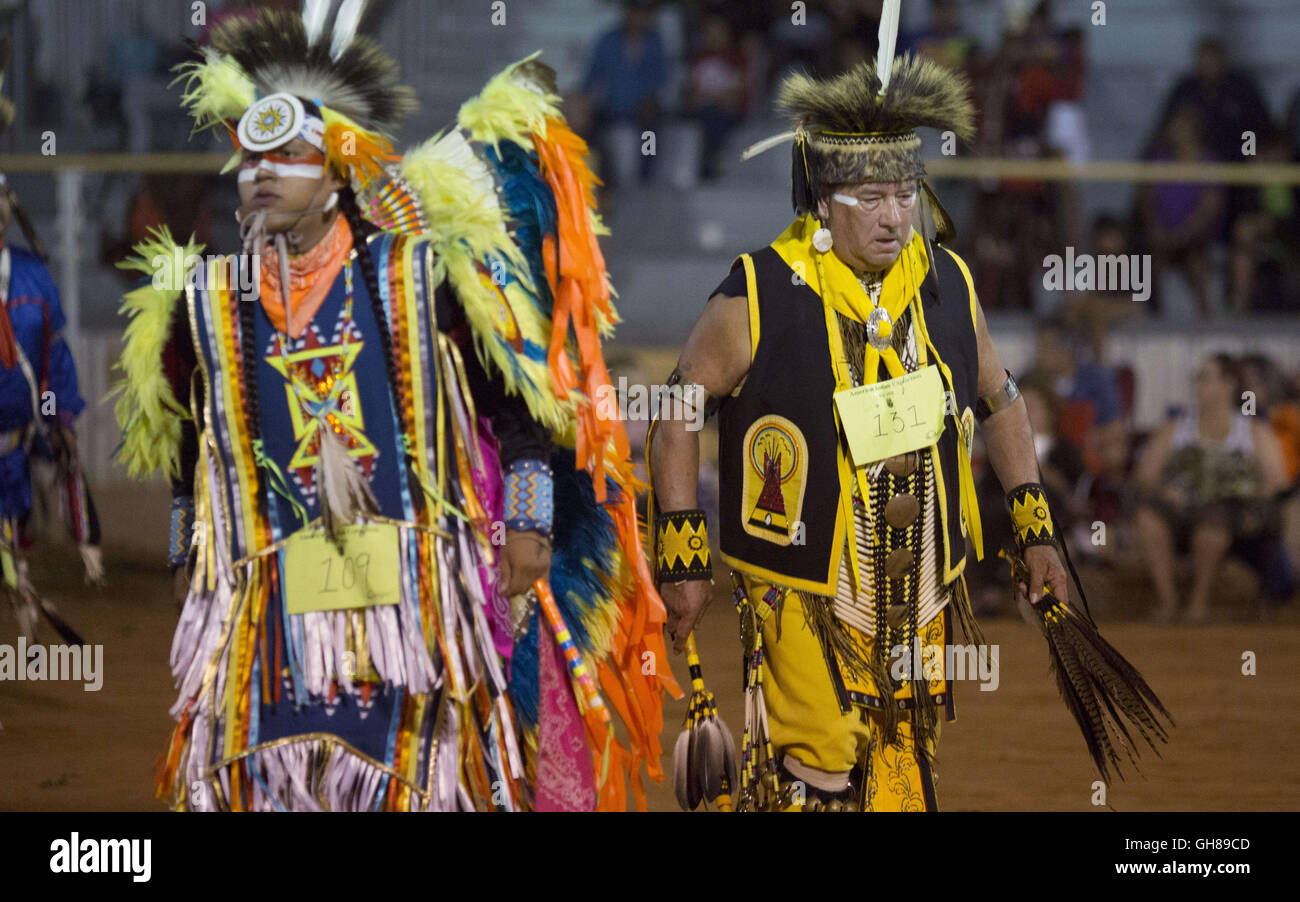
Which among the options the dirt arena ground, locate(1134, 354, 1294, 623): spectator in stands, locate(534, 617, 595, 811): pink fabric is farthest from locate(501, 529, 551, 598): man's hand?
Result: locate(1134, 354, 1294, 623): spectator in stands

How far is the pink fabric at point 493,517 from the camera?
3.89 metres

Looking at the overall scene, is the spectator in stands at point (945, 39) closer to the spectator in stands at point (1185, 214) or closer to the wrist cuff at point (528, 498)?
the spectator in stands at point (1185, 214)

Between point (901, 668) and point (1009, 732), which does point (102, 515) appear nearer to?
point (1009, 732)

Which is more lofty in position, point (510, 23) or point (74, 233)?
point (510, 23)

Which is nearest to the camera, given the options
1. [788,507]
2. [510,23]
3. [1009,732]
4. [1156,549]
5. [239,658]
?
[239,658]

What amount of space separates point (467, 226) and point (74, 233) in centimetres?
768

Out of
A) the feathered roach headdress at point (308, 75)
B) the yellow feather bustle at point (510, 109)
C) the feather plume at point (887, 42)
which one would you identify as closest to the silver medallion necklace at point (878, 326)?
the feather plume at point (887, 42)

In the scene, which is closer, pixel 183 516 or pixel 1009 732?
pixel 183 516

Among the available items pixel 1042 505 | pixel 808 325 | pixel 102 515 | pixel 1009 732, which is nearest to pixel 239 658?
pixel 808 325

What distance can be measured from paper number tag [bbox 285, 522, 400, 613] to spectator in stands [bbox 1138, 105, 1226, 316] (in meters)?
9.16

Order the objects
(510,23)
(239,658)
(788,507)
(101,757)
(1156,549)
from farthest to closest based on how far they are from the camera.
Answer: (510,23) → (1156,549) → (101,757) → (788,507) → (239,658)

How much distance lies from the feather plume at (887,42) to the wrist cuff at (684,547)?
1023mm

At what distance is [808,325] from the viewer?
4.06 metres

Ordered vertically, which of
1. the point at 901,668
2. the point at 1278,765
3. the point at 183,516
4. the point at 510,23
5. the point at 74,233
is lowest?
the point at 1278,765
